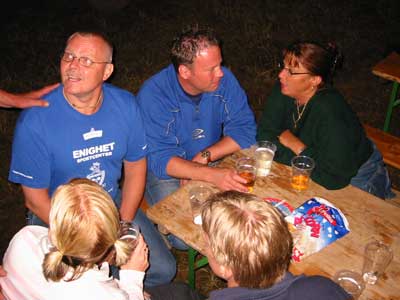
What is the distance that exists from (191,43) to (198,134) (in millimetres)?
826

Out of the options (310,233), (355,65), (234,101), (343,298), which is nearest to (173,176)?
(234,101)

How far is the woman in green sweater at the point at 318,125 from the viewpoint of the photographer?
11.0 ft

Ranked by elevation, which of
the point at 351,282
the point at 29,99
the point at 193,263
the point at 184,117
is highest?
the point at 29,99

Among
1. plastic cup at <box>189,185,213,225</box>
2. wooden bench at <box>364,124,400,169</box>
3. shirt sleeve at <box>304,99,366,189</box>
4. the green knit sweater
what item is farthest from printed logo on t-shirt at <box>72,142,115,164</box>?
wooden bench at <box>364,124,400,169</box>

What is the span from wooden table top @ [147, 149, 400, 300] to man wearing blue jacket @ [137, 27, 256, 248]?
0.43m

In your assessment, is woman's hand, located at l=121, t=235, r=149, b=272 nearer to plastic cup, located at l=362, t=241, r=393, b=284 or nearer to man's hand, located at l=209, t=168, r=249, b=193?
man's hand, located at l=209, t=168, r=249, b=193

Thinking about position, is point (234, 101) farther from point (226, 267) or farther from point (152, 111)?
point (226, 267)

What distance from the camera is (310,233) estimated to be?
275cm

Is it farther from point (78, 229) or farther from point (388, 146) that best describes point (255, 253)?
point (388, 146)

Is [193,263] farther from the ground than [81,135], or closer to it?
closer to it

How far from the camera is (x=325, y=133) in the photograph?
11.2 ft

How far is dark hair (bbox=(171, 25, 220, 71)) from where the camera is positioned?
11.5ft

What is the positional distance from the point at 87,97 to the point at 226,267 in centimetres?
155

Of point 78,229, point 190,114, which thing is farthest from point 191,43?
point 78,229
